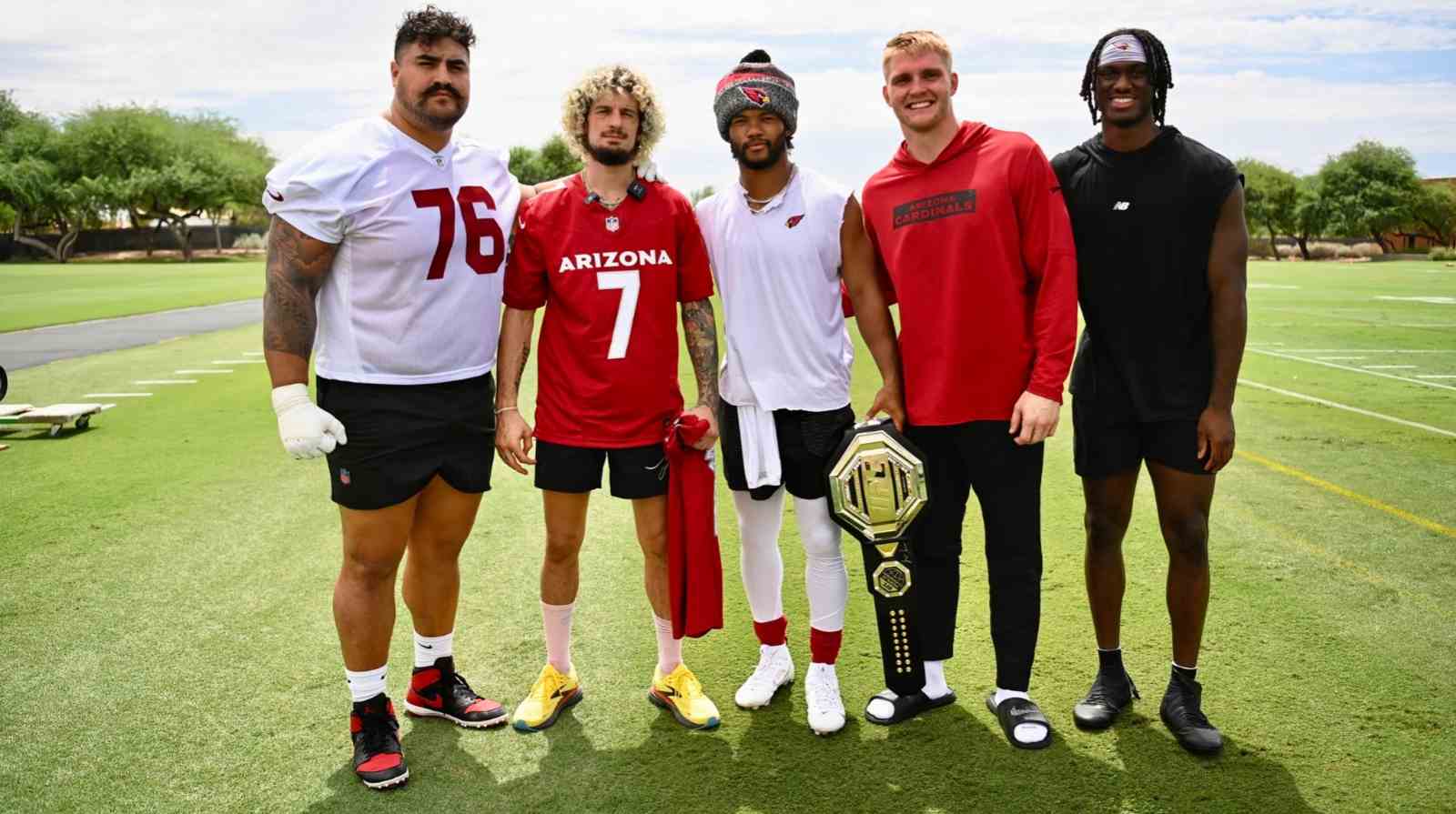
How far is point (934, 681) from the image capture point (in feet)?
13.0

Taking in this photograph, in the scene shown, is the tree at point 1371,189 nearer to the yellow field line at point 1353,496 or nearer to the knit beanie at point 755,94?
the yellow field line at point 1353,496

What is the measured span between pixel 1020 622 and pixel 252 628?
318cm

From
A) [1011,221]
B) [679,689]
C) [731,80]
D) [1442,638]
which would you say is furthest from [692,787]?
[1442,638]

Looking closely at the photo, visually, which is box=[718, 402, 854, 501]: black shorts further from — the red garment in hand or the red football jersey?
the red football jersey

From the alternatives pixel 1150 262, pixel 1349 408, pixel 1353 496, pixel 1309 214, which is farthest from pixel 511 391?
pixel 1309 214

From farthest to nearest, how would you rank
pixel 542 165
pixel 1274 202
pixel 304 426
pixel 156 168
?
pixel 542 165
pixel 1274 202
pixel 156 168
pixel 304 426

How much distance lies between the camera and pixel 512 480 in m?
7.62

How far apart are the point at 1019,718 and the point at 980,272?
1.49 m

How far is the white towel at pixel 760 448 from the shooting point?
3.91 meters

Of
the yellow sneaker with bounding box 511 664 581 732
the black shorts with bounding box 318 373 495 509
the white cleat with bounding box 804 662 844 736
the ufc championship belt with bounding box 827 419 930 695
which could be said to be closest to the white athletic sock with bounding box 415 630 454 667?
the yellow sneaker with bounding box 511 664 581 732

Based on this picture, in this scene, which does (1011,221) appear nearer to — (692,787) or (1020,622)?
(1020,622)

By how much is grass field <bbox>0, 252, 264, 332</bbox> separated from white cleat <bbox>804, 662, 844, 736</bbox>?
66.3 ft

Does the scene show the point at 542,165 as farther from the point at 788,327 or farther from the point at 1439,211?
the point at 788,327

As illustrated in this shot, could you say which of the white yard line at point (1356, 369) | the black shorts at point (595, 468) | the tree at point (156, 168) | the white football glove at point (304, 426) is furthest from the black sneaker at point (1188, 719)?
the tree at point (156, 168)
